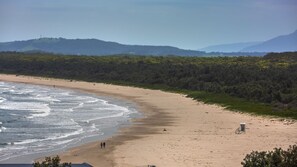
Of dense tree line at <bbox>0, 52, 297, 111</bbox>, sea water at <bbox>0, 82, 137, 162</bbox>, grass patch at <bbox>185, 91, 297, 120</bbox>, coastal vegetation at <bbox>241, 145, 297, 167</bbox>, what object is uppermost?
dense tree line at <bbox>0, 52, 297, 111</bbox>

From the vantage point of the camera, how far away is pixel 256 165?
54.6 feet

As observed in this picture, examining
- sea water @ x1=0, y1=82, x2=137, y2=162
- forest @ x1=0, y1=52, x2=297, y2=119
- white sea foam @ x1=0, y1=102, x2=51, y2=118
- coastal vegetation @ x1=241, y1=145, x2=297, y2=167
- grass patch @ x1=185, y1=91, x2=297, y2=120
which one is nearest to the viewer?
coastal vegetation @ x1=241, y1=145, x2=297, y2=167

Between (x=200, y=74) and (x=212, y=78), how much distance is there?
495 centimetres

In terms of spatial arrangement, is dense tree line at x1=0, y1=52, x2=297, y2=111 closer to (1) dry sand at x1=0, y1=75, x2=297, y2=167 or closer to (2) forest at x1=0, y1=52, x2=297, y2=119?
(2) forest at x1=0, y1=52, x2=297, y2=119

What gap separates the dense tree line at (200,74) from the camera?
49125mm

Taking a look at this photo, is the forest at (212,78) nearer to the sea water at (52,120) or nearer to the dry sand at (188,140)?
the dry sand at (188,140)

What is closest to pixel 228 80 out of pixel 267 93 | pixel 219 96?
pixel 219 96

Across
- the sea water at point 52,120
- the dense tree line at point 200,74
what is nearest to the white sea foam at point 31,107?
the sea water at point 52,120

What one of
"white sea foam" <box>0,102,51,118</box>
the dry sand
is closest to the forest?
the dry sand

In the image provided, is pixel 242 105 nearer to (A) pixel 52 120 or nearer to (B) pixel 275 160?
(A) pixel 52 120

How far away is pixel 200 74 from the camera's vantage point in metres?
70.8

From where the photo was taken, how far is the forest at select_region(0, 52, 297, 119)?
45628 millimetres

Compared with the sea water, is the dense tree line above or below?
above

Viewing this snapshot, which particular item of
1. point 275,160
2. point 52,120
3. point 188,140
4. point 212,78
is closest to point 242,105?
point 52,120
